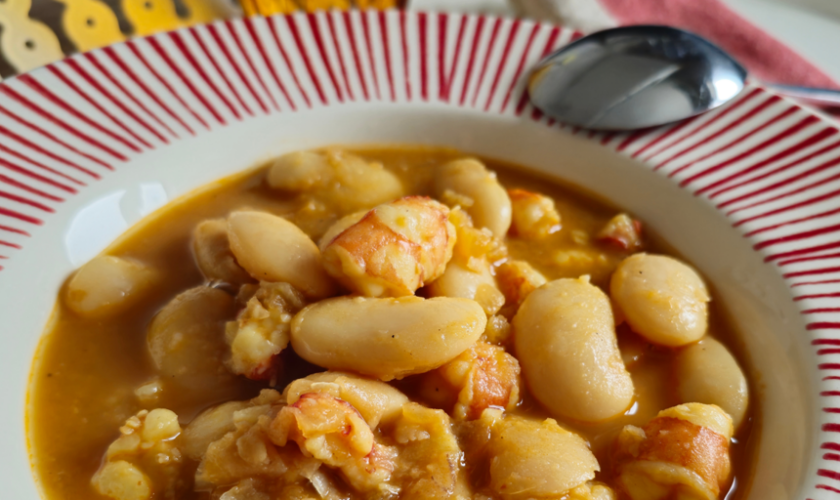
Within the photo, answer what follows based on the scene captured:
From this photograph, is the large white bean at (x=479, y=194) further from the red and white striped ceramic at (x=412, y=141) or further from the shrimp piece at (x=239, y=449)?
the shrimp piece at (x=239, y=449)

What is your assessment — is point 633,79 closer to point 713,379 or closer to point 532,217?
point 532,217

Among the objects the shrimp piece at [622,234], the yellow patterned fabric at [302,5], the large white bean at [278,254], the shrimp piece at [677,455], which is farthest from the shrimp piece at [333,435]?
the yellow patterned fabric at [302,5]

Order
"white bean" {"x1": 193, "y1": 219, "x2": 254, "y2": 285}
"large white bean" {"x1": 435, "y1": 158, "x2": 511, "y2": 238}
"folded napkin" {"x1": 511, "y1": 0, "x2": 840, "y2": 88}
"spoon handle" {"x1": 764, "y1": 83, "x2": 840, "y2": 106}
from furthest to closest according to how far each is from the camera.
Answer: "folded napkin" {"x1": 511, "y1": 0, "x2": 840, "y2": 88}, "spoon handle" {"x1": 764, "y1": 83, "x2": 840, "y2": 106}, "large white bean" {"x1": 435, "y1": 158, "x2": 511, "y2": 238}, "white bean" {"x1": 193, "y1": 219, "x2": 254, "y2": 285}

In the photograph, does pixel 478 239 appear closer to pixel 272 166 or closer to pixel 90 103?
pixel 272 166

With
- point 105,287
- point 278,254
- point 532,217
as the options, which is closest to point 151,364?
point 105,287

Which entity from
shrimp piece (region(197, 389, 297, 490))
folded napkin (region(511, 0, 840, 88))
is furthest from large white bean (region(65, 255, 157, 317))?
folded napkin (region(511, 0, 840, 88))

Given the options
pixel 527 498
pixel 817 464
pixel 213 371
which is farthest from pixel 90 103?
pixel 817 464

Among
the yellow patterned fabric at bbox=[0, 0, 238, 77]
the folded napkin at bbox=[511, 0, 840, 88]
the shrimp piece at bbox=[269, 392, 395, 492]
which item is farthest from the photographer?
the folded napkin at bbox=[511, 0, 840, 88]

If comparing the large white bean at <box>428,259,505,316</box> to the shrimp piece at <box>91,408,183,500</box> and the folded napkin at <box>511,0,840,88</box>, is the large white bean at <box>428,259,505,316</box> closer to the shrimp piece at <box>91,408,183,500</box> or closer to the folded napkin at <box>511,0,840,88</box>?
the shrimp piece at <box>91,408,183,500</box>
